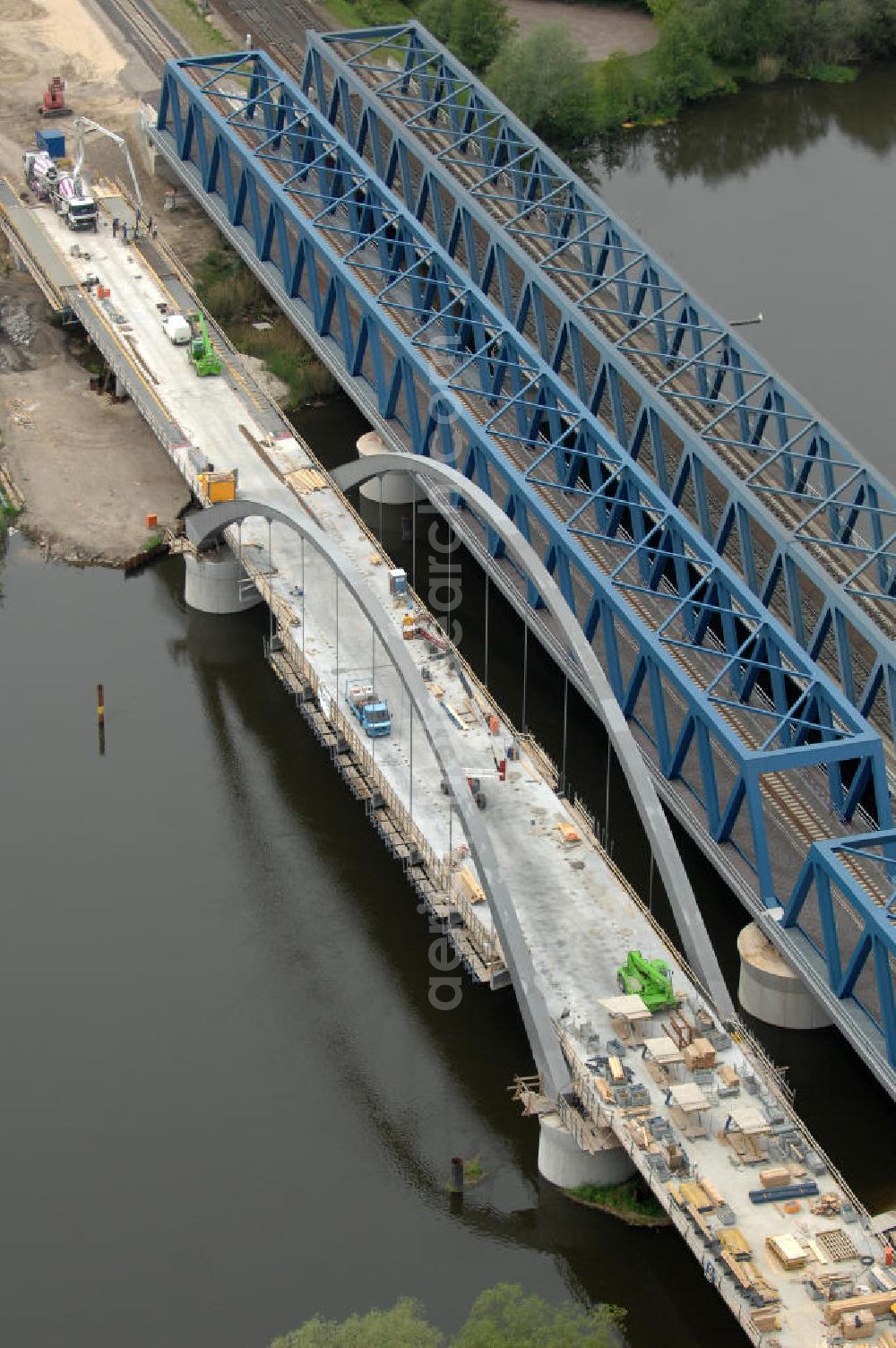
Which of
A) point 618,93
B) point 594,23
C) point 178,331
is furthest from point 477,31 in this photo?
point 178,331

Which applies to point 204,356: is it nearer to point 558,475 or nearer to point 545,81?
point 558,475

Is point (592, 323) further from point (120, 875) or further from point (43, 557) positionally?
point (120, 875)

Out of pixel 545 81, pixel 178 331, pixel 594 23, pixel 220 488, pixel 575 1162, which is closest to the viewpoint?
pixel 575 1162

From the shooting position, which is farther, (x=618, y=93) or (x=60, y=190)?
(x=618, y=93)

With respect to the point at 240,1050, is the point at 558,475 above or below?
above

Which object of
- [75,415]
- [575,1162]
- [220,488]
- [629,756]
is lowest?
[75,415]

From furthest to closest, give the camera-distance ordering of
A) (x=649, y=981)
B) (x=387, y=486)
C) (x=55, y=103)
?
(x=55, y=103) → (x=387, y=486) → (x=649, y=981)

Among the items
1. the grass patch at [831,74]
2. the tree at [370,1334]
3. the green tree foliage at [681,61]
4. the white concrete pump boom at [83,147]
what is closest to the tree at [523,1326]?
the tree at [370,1334]

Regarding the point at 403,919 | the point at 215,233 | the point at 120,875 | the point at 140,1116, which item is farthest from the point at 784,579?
the point at 215,233
